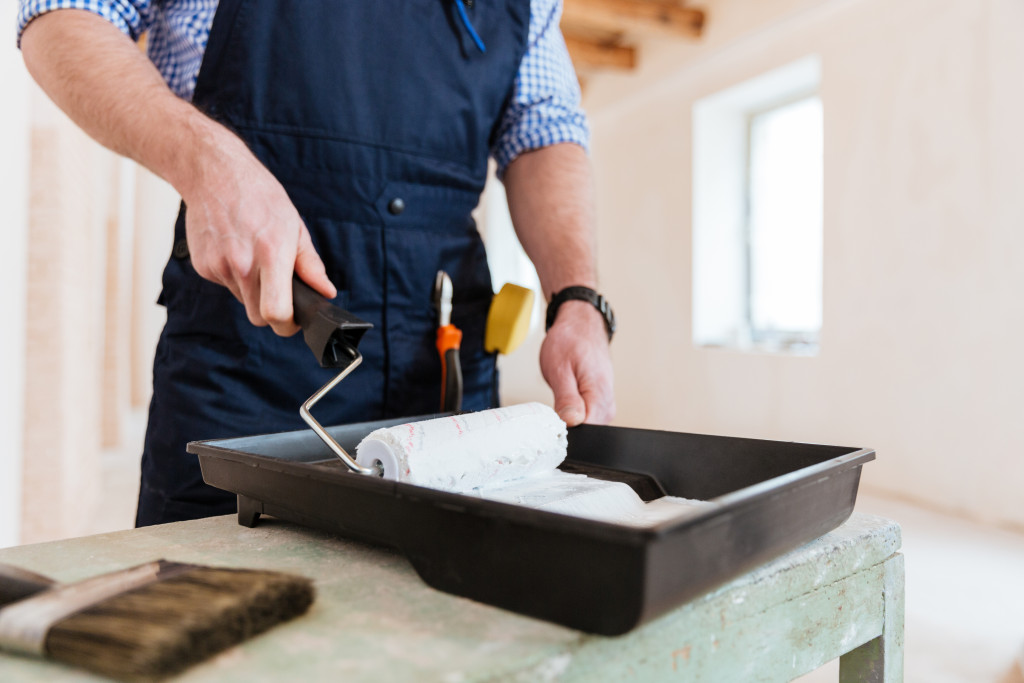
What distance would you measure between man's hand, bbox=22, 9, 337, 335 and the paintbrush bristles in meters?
0.29

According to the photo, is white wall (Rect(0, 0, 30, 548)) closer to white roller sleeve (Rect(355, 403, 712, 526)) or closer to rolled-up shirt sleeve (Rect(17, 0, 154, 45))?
rolled-up shirt sleeve (Rect(17, 0, 154, 45))

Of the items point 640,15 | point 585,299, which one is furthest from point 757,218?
point 585,299

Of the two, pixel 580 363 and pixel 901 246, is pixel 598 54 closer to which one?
pixel 901 246

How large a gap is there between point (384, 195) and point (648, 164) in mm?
3548

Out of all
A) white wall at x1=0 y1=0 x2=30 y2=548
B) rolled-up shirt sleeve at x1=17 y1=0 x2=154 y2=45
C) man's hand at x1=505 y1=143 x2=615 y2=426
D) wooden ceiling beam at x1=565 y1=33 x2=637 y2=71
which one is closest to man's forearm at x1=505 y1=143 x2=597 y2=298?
man's hand at x1=505 y1=143 x2=615 y2=426

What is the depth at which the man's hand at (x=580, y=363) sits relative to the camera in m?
0.78

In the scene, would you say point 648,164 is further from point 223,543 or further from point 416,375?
point 223,543

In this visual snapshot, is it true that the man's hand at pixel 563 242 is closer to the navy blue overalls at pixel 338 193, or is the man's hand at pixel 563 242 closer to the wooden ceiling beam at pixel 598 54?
the navy blue overalls at pixel 338 193

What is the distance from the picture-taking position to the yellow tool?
897mm

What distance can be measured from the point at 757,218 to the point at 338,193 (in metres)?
3.40

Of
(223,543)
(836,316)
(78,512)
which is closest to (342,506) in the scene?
(223,543)

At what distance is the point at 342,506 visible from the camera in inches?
17.5

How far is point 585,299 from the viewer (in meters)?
0.90

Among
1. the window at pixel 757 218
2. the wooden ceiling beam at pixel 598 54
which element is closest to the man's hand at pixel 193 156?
the window at pixel 757 218
